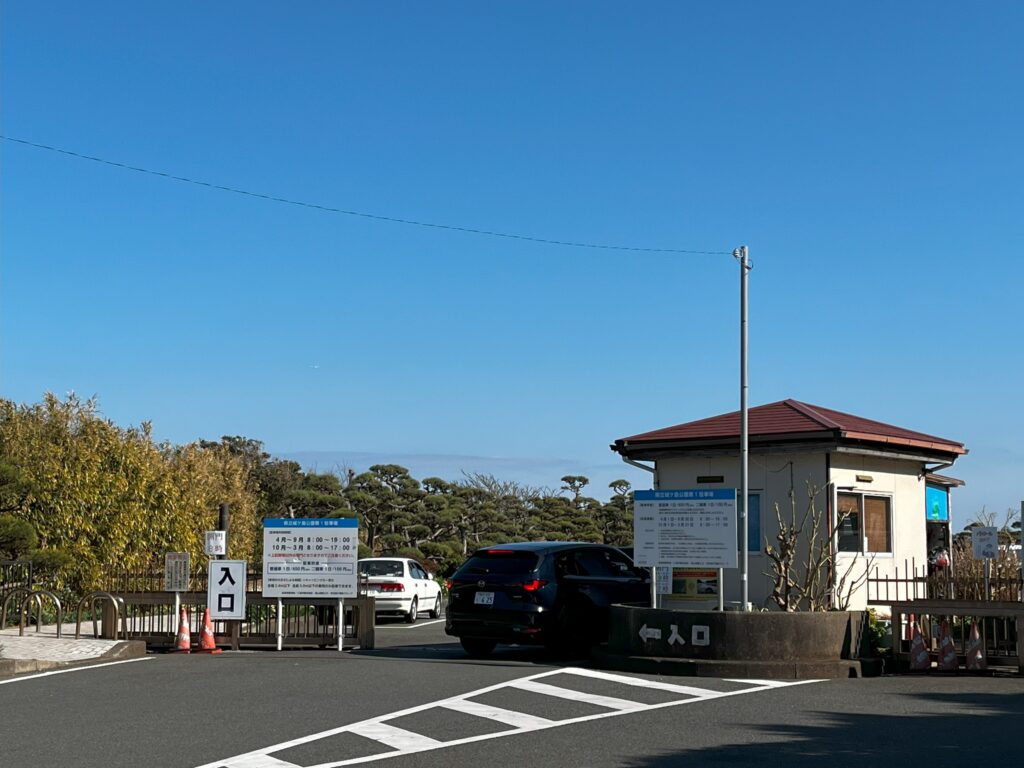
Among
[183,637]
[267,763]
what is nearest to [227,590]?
[183,637]

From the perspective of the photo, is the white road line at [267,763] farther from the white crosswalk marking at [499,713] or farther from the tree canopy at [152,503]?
the tree canopy at [152,503]

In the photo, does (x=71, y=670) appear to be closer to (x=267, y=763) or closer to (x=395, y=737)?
(x=395, y=737)

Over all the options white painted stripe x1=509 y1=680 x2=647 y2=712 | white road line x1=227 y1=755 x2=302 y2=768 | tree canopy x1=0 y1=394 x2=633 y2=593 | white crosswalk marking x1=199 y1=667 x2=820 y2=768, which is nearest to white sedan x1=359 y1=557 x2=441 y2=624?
tree canopy x1=0 y1=394 x2=633 y2=593

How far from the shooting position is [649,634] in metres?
15.6

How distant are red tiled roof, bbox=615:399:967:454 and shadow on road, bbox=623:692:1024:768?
272 inches

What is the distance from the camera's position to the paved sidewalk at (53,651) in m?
15.7

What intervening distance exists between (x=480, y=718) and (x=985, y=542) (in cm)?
880

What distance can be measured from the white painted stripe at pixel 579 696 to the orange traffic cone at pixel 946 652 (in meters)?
4.76

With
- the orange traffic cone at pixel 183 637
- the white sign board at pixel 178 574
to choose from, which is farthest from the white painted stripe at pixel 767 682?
the white sign board at pixel 178 574

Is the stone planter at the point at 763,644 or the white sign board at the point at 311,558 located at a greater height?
the white sign board at the point at 311,558

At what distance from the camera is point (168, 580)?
19.0m

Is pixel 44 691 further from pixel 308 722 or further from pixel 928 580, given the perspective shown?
pixel 928 580

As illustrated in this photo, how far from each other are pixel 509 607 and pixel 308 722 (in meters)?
6.27

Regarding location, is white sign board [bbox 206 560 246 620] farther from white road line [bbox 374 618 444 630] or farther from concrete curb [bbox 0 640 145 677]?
white road line [bbox 374 618 444 630]
